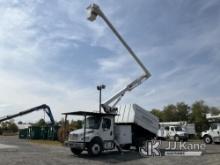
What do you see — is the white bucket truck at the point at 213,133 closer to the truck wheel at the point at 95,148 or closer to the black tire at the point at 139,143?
the black tire at the point at 139,143

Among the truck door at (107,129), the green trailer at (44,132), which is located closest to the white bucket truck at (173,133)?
the green trailer at (44,132)

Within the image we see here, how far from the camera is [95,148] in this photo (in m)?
22.2

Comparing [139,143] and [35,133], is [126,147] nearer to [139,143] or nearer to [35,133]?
[139,143]

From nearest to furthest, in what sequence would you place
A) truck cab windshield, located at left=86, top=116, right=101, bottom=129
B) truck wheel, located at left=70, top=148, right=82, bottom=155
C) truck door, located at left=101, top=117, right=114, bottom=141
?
truck cab windshield, located at left=86, top=116, right=101, bottom=129
truck door, located at left=101, top=117, right=114, bottom=141
truck wheel, located at left=70, top=148, right=82, bottom=155

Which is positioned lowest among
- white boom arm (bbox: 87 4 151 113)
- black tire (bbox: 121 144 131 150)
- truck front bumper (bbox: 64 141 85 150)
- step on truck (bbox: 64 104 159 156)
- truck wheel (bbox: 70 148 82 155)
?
truck wheel (bbox: 70 148 82 155)

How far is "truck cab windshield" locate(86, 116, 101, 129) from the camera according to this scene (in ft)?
75.3

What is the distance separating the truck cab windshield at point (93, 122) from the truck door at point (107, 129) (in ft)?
1.20

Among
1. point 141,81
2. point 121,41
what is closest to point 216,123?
point 141,81

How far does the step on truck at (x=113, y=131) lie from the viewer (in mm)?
22188

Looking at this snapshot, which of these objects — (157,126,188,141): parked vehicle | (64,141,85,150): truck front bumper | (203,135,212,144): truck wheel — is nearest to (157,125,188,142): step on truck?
(157,126,188,141): parked vehicle

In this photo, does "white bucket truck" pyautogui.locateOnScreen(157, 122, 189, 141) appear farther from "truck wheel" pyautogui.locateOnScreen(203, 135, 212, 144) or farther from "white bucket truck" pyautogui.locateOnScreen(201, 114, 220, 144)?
"white bucket truck" pyautogui.locateOnScreen(201, 114, 220, 144)

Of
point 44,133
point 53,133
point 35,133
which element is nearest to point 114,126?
point 53,133

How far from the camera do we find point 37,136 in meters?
52.3

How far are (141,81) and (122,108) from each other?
3.25 meters
